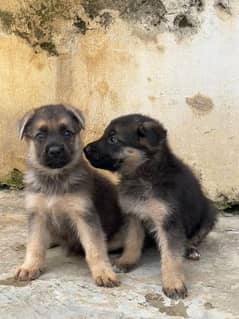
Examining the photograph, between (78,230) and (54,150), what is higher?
(54,150)

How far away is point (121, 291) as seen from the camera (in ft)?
16.4

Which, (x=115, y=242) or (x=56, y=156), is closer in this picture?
(x=56, y=156)

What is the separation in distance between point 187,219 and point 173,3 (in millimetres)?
2185

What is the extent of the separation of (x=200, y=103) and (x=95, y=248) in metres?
2.10

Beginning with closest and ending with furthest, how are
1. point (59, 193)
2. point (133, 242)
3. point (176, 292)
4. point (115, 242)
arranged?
point (176, 292) → point (59, 193) → point (133, 242) → point (115, 242)

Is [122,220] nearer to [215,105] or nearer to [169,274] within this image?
[169,274]

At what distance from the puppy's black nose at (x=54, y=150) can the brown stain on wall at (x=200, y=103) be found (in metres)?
1.90

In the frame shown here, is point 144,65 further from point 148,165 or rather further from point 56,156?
point 56,156

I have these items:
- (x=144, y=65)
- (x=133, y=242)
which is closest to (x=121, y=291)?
(x=133, y=242)

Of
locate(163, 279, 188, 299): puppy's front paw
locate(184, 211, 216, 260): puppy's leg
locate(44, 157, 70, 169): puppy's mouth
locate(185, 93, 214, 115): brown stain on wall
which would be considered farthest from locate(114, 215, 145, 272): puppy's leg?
locate(185, 93, 214, 115): brown stain on wall

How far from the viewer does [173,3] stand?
6.54 metres

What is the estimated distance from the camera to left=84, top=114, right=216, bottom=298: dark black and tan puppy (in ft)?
17.0

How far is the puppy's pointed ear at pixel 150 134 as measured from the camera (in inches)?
207

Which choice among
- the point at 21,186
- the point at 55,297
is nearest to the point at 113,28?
the point at 21,186
